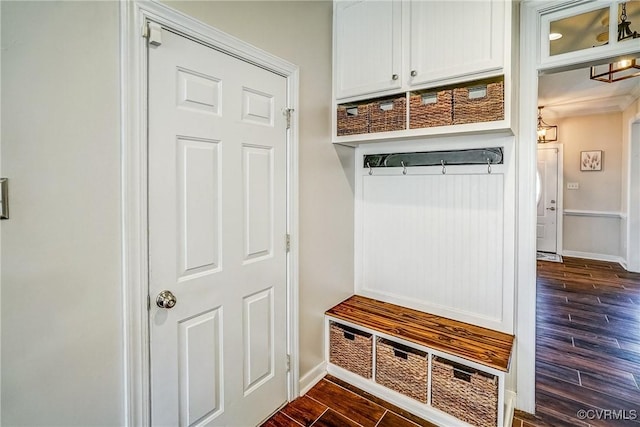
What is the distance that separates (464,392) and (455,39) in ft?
6.31

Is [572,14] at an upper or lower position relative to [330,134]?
upper

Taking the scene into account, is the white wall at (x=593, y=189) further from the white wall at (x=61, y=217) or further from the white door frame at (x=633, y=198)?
the white wall at (x=61, y=217)

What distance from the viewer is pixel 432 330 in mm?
2035

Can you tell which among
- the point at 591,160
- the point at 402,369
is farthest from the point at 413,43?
the point at 591,160

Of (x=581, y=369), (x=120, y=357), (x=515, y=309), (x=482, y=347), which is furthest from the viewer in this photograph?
(x=581, y=369)

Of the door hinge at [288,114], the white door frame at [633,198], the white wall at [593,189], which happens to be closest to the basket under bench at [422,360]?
the door hinge at [288,114]

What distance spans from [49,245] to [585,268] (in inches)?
259

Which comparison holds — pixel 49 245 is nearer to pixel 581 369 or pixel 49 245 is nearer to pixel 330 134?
pixel 330 134

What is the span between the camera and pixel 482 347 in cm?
182

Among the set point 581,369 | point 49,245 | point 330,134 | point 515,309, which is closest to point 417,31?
point 330,134

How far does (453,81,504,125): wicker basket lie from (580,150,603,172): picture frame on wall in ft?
17.7

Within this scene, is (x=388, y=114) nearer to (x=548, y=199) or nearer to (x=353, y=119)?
(x=353, y=119)

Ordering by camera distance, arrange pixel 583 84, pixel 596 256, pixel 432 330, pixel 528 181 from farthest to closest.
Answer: pixel 596 256, pixel 583 84, pixel 432 330, pixel 528 181

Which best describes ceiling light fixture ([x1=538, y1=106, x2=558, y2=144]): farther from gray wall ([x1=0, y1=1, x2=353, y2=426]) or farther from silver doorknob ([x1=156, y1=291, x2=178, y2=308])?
silver doorknob ([x1=156, y1=291, x2=178, y2=308])
